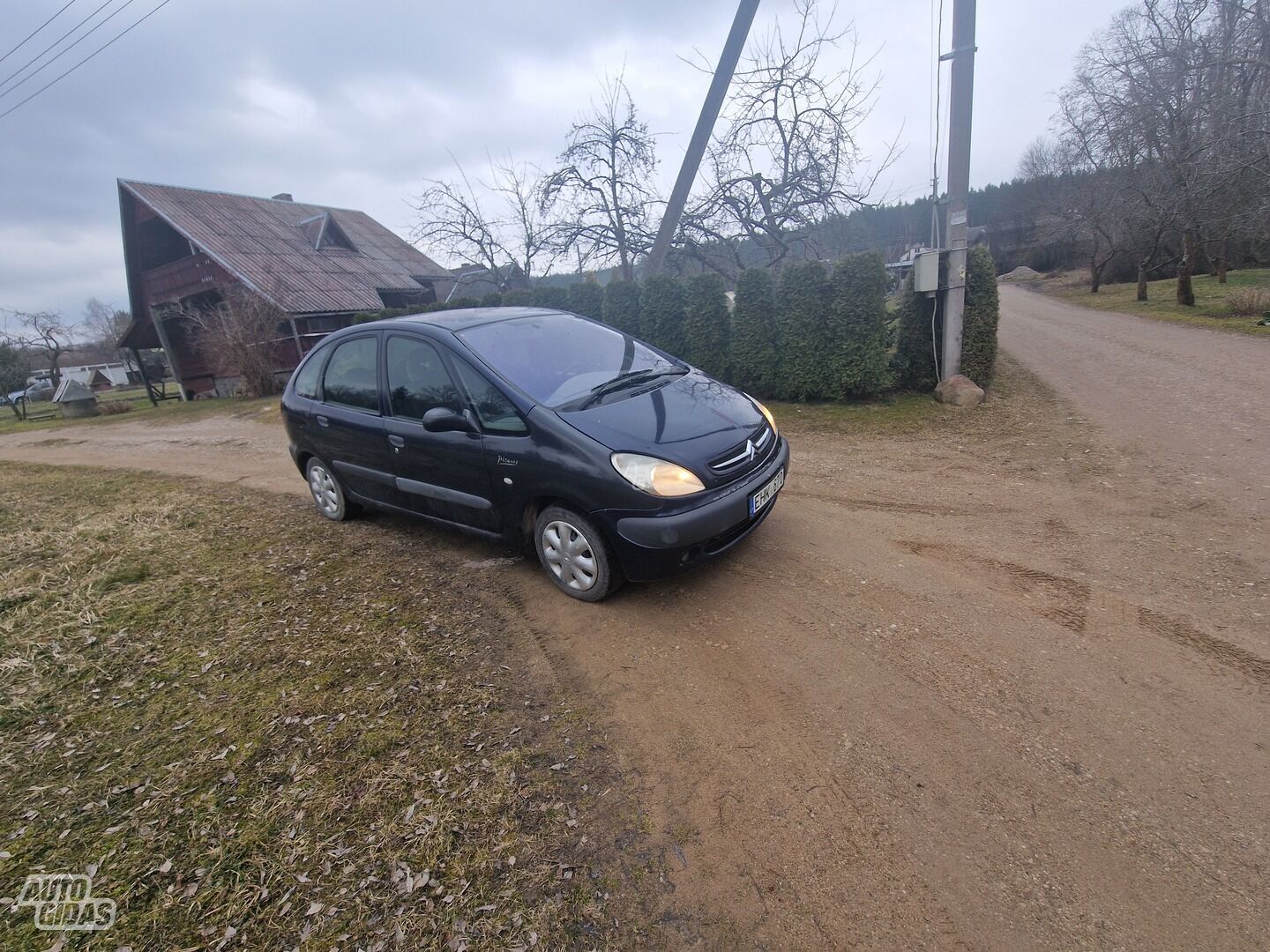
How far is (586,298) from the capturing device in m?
11.6

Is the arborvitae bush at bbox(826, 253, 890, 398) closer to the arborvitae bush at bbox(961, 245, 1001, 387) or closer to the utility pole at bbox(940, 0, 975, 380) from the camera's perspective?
the utility pole at bbox(940, 0, 975, 380)

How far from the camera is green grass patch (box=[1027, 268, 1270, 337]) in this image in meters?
12.6

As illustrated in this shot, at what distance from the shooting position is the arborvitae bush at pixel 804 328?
8156 millimetres

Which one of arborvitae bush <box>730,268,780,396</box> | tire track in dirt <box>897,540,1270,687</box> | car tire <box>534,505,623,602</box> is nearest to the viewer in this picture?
tire track in dirt <box>897,540,1270,687</box>

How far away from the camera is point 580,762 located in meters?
2.32

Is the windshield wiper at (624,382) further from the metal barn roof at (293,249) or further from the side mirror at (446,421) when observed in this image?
the metal barn roof at (293,249)

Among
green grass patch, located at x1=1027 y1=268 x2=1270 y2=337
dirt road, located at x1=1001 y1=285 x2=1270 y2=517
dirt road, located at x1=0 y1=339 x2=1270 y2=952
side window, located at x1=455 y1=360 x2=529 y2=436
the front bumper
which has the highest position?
side window, located at x1=455 y1=360 x2=529 y2=436

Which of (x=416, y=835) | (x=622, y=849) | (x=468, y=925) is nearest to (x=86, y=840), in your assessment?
(x=416, y=835)

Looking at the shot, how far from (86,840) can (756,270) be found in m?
8.82

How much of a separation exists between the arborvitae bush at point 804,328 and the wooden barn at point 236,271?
→ 16619 mm

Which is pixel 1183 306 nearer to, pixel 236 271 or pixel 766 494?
pixel 766 494

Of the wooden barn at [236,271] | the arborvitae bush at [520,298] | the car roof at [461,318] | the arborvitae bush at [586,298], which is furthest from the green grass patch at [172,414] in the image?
the car roof at [461,318]

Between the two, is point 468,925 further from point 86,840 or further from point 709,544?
point 709,544

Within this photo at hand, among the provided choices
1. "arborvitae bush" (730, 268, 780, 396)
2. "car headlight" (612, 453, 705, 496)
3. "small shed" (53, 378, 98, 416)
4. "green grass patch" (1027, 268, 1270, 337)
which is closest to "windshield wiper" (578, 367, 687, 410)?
"car headlight" (612, 453, 705, 496)
